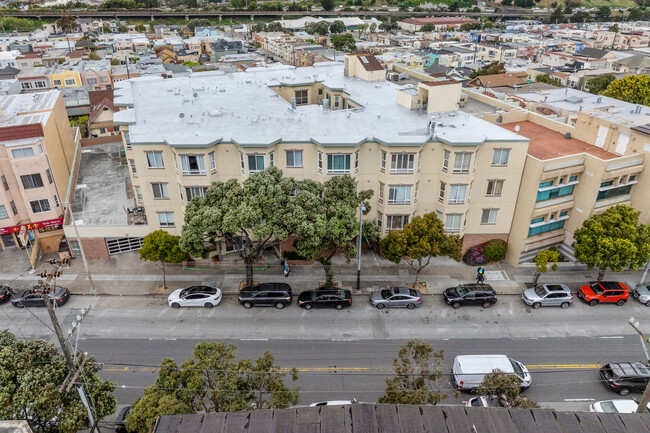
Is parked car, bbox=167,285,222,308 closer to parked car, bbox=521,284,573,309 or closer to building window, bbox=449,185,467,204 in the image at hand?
building window, bbox=449,185,467,204

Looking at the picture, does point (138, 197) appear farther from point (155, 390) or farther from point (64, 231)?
point (155, 390)

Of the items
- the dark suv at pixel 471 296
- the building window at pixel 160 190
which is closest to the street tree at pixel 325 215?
the dark suv at pixel 471 296

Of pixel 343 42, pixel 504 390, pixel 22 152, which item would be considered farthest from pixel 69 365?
pixel 343 42

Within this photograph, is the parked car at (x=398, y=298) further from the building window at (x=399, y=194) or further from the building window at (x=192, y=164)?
the building window at (x=192, y=164)

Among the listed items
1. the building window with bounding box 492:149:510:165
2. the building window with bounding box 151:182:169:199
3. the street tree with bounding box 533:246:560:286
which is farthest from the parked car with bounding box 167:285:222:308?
the street tree with bounding box 533:246:560:286

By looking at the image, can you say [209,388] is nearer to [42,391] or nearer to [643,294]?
[42,391]
